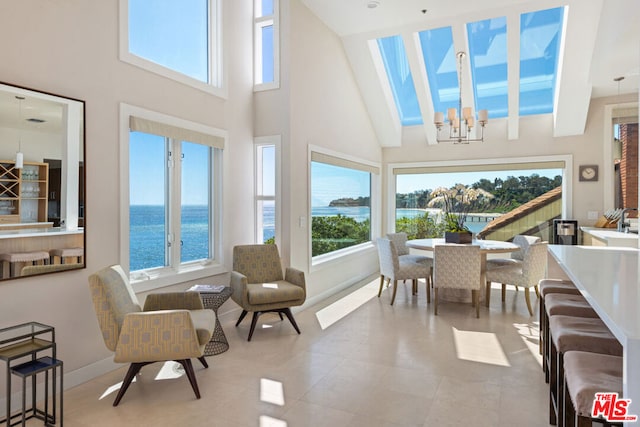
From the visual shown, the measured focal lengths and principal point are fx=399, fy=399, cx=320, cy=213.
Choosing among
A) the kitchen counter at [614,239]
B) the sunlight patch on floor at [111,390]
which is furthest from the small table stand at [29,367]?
the kitchen counter at [614,239]

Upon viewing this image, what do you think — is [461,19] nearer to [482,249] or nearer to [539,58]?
[539,58]

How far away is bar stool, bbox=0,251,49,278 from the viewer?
8.44 ft

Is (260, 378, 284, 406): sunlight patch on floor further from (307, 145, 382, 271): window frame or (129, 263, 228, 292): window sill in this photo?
(307, 145, 382, 271): window frame

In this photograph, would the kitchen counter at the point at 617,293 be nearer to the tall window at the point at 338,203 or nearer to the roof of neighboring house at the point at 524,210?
the tall window at the point at 338,203

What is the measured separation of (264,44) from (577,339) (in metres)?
4.56

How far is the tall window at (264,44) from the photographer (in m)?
4.86

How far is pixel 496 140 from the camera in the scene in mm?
6910

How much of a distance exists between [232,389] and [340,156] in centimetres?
394

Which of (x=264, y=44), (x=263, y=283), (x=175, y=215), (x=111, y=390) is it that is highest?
(x=264, y=44)

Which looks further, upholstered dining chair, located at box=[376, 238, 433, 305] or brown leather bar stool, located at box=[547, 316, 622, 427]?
upholstered dining chair, located at box=[376, 238, 433, 305]

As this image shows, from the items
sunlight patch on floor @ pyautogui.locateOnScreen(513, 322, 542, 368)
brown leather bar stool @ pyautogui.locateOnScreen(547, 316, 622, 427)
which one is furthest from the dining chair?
brown leather bar stool @ pyautogui.locateOnScreen(547, 316, 622, 427)

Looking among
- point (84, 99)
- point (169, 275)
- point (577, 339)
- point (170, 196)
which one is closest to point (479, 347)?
point (577, 339)

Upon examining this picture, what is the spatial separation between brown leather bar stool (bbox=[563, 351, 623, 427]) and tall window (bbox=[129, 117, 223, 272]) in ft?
11.0

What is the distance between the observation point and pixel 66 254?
2.93 meters
